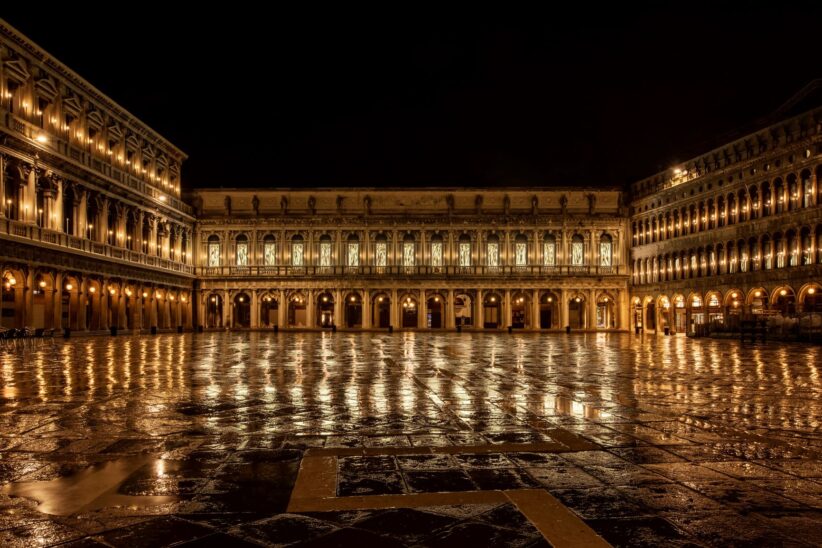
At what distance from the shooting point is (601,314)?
205 ft

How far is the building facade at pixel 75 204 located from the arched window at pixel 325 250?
565 inches

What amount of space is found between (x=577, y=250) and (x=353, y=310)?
72.5ft

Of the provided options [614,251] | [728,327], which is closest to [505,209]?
[614,251]

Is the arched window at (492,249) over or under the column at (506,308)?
over

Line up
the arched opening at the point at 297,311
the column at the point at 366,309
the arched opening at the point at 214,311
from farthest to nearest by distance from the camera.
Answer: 1. the arched opening at the point at 297,311
2. the column at the point at 366,309
3. the arched opening at the point at 214,311

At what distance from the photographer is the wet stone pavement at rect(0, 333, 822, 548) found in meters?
3.76

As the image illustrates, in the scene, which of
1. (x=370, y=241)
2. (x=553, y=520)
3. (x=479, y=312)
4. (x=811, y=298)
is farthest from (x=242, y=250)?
(x=553, y=520)

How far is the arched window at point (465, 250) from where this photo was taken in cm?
6181

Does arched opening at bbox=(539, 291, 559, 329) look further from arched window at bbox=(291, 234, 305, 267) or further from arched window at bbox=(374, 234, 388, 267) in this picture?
arched window at bbox=(291, 234, 305, 267)

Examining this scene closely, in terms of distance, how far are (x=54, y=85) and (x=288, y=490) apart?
3701 centimetres

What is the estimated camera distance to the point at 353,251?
6175 centimetres

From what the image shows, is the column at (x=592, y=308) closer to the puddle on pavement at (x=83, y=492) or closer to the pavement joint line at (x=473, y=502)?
the pavement joint line at (x=473, y=502)

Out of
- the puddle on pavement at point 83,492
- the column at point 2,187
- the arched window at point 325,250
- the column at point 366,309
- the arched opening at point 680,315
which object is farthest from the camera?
the arched window at point 325,250

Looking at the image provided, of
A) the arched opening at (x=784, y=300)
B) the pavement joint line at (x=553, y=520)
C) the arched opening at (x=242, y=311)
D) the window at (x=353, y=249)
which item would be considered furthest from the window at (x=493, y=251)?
the pavement joint line at (x=553, y=520)
